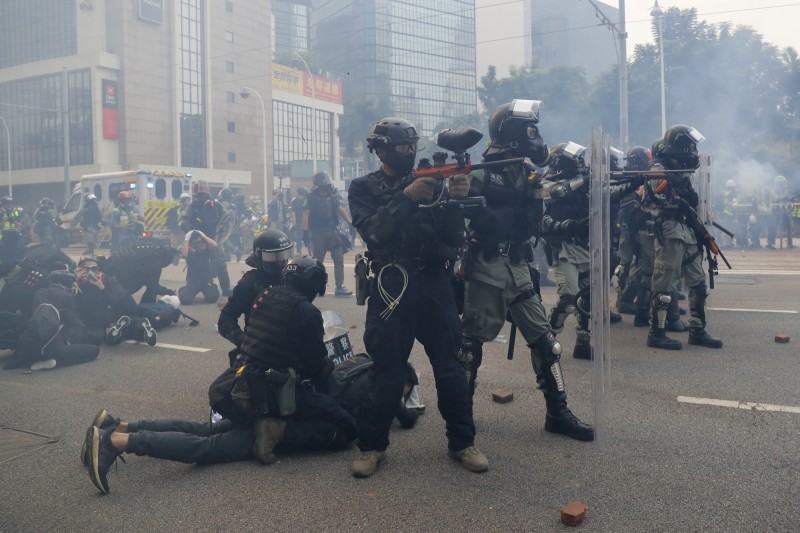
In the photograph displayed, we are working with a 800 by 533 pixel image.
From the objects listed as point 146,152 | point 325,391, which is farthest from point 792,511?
point 146,152

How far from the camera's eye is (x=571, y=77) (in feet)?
118

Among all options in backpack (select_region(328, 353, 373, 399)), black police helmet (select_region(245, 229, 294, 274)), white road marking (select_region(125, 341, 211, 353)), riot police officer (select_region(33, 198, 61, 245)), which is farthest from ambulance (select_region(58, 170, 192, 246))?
backpack (select_region(328, 353, 373, 399))

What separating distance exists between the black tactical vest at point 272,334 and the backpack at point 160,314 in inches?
190

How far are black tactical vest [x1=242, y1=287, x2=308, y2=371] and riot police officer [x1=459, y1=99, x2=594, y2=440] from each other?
110cm

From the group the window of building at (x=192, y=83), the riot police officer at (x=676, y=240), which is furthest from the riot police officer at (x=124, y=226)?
the window of building at (x=192, y=83)

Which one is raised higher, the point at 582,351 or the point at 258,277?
the point at 258,277

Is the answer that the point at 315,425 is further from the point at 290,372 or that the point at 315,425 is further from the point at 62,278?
the point at 62,278

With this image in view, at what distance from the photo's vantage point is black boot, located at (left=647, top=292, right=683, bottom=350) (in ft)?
22.6

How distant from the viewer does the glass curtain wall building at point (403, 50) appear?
76.1 metres

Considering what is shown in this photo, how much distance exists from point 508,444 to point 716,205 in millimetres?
17767

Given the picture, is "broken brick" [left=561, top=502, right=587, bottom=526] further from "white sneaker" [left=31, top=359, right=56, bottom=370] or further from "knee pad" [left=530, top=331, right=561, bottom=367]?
"white sneaker" [left=31, top=359, right=56, bottom=370]

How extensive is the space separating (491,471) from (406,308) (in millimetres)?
994

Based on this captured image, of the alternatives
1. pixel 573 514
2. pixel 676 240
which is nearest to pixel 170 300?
pixel 676 240

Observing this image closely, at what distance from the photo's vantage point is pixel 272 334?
13.9 ft
